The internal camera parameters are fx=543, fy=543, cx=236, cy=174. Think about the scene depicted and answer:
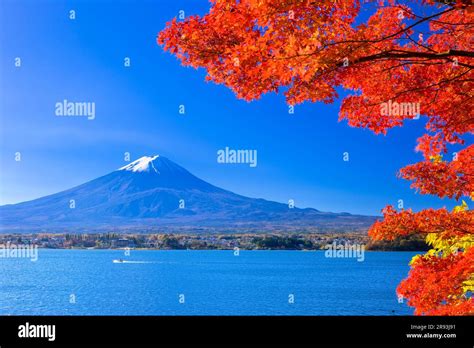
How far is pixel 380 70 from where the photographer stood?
8328 millimetres

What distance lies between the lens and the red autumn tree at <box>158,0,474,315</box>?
20.9 ft

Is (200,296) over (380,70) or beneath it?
beneath

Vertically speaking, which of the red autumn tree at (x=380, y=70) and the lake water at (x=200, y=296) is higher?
the red autumn tree at (x=380, y=70)

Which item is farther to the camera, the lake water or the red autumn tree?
the lake water

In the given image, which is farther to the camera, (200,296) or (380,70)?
(200,296)

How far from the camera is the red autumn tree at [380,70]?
638 cm

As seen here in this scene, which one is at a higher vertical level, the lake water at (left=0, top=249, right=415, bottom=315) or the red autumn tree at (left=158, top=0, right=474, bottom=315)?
the red autumn tree at (left=158, top=0, right=474, bottom=315)

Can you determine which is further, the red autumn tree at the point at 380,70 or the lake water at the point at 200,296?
the lake water at the point at 200,296

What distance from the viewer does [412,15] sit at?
7598mm
